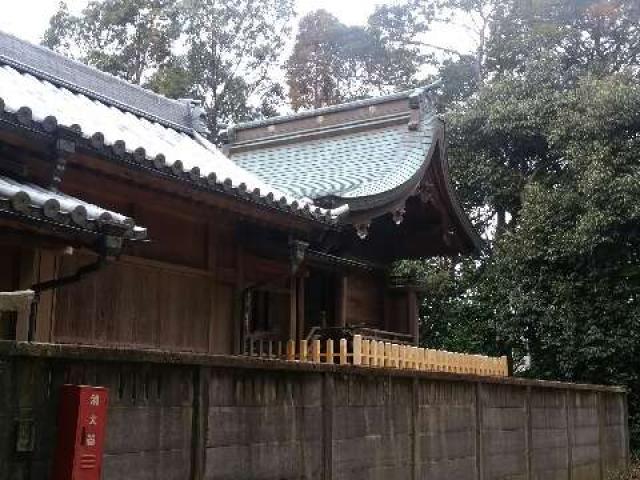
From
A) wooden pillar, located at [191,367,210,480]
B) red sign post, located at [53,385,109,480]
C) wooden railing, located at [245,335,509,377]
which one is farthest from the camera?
wooden railing, located at [245,335,509,377]

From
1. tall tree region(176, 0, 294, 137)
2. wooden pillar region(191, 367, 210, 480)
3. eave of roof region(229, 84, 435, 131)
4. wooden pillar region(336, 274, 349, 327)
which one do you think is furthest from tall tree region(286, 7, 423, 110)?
wooden pillar region(191, 367, 210, 480)

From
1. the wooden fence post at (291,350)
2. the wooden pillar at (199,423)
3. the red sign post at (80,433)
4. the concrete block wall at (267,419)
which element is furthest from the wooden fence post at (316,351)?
the red sign post at (80,433)

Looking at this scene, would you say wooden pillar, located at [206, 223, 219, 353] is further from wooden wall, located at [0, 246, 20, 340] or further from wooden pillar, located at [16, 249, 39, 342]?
wooden wall, located at [0, 246, 20, 340]

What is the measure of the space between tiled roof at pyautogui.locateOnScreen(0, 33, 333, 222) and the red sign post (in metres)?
2.83

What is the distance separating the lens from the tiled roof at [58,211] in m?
5.20

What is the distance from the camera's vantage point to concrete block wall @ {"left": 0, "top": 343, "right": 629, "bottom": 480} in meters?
4.17

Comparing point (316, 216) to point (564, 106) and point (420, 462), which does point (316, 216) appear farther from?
point (564, 106)

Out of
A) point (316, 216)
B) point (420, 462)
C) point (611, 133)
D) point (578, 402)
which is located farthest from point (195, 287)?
point (611, 133)

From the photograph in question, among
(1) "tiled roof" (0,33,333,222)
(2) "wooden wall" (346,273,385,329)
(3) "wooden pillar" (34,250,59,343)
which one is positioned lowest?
(3) "wooden pillar" (34,250,59,343)

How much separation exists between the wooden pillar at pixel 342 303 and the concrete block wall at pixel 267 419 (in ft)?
10.9

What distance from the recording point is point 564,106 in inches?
829

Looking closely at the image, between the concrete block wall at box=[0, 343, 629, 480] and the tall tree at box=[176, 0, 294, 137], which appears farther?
the tall tree at box=[176, 0, 294, 137]

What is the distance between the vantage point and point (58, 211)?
17.9 feet

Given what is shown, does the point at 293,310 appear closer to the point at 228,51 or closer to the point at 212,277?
the point at 212,277
